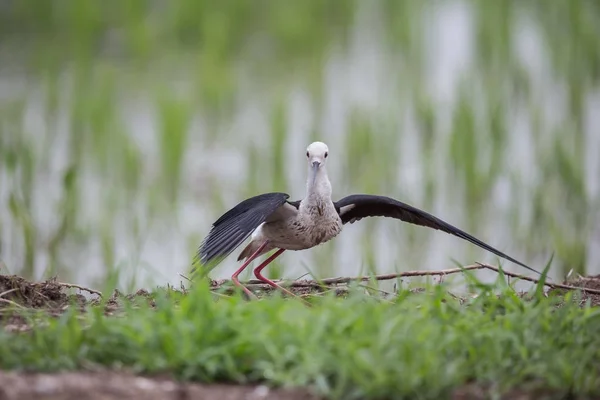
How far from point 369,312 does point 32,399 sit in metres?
1.36

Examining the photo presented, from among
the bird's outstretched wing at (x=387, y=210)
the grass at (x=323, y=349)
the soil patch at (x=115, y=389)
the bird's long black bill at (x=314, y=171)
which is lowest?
the soil patch at (x=115, y=389)

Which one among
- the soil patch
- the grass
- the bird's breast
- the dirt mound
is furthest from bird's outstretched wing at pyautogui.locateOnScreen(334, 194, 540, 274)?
the soil patch

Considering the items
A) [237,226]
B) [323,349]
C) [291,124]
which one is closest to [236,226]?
[237,226]

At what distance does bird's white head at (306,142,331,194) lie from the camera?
18.6 feet

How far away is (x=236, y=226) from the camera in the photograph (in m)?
4.93

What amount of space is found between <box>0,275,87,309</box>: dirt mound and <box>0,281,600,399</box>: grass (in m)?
0.84

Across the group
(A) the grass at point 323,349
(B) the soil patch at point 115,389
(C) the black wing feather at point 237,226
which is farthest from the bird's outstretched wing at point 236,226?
(B) the soil patch at point 115,389

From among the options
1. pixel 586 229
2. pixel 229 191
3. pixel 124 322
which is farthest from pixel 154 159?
pixel 124 322

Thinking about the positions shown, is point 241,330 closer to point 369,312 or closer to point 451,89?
point 369,312

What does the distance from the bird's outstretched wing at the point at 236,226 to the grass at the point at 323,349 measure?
28.1 inches

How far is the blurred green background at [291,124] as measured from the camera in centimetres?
879

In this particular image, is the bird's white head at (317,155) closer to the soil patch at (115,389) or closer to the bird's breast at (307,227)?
the bird's breast at (307,227)

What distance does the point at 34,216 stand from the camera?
887 cm

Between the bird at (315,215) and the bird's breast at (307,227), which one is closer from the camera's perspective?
the bird at (315,215)
